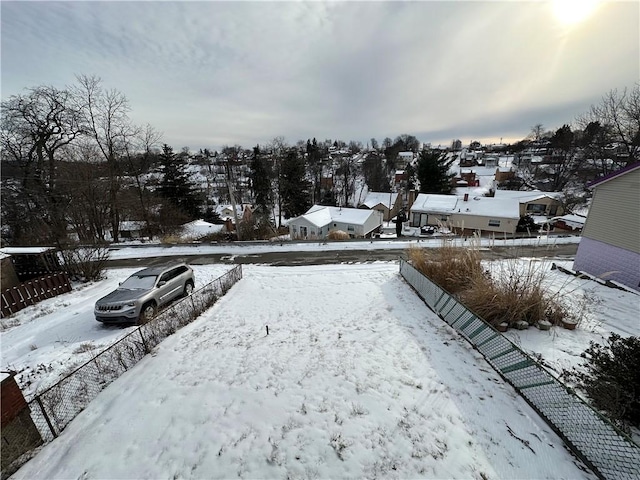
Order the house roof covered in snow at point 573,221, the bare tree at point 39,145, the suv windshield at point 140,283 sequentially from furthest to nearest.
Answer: the house roof covered in snow at point 573,221 → the bare tree at point 39,145 → the suv windshield at point 140,283

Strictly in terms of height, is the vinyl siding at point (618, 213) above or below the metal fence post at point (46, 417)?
above

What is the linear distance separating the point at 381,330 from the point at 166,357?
527 cm

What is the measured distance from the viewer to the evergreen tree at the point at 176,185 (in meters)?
37.6

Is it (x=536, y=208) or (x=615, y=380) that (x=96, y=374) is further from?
(x=536, y=208)

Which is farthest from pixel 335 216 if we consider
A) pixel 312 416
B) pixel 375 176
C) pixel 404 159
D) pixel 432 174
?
pixel 404 159

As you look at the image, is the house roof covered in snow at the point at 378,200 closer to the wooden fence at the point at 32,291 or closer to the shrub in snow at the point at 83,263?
the shrub in snow at the point at 83,263

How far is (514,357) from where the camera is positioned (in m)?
4.66

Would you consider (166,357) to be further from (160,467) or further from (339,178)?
(339,178)

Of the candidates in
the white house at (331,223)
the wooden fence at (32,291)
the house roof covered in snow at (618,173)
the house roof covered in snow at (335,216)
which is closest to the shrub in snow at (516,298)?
the house roof covered in snow at (618,173)

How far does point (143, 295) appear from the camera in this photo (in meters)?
8.21

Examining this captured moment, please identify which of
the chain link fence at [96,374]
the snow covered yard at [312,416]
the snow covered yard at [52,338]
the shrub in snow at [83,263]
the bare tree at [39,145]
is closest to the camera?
the snow covered yard at [312,416]

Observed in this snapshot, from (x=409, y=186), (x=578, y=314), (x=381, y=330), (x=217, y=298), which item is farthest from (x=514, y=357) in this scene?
(x=409, y=186)

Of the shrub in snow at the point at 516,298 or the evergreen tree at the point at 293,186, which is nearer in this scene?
the shrub in snow at the point at 516,298

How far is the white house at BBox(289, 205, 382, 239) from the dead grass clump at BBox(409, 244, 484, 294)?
68.0ft
